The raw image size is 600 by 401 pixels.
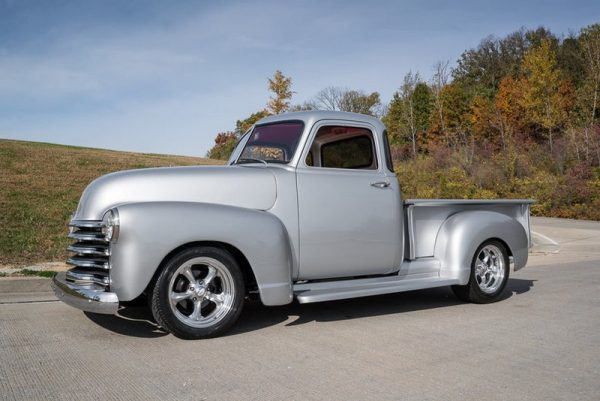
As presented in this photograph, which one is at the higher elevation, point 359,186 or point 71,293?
point 359,186

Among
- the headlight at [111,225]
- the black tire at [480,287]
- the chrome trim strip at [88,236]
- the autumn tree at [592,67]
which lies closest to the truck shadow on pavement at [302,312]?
the black tire at [480,287]

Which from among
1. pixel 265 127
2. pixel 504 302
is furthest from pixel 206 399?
pixel 504 302

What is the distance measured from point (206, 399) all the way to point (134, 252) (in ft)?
4.78

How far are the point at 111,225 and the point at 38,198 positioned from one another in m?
11.6

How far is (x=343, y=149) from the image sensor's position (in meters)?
6.00

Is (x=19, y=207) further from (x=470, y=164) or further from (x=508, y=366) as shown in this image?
(x=470, y=164)

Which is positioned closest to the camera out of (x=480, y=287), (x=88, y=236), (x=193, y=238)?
(x=193, y=238)

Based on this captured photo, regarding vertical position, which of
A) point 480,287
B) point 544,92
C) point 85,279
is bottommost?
point 480,287

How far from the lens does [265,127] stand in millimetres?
6250

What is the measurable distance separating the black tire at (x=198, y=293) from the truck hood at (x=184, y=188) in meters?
0.57

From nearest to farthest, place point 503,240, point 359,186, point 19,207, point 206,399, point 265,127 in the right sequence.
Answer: point 206,399 → point 359,186 → point 265,127 → point 503,240 → point 19,207

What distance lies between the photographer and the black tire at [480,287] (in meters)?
6.51

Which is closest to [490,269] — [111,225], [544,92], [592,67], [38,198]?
[111,225]

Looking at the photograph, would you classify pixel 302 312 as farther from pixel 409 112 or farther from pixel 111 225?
pixel 409 112
